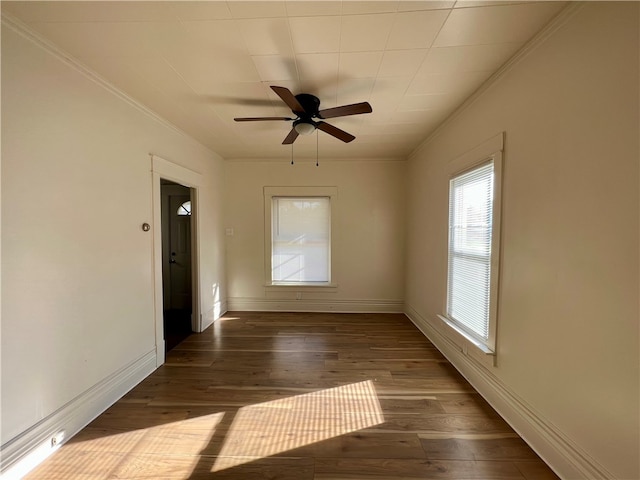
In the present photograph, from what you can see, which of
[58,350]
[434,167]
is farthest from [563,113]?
[58,350]

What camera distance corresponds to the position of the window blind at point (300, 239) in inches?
178

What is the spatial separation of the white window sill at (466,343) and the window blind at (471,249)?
7cm

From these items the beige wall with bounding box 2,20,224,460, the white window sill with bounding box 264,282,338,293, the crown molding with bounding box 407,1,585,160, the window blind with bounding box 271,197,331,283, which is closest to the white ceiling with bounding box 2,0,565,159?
the crown molding with bounding box 407,1,585,160

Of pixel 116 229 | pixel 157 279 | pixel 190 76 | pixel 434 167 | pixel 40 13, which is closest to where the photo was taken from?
pixel 40 13

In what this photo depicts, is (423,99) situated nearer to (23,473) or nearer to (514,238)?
(514,238)

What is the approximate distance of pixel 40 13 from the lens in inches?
55.2

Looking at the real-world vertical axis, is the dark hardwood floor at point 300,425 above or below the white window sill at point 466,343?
below

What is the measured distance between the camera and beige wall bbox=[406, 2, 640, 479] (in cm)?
116

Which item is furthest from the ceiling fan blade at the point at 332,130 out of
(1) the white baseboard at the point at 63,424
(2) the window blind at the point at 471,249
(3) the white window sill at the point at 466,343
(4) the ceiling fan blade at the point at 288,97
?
(1) the white baseboard at the point at 63,424

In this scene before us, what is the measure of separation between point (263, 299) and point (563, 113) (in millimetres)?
4231

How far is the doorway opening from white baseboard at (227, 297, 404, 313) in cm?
87

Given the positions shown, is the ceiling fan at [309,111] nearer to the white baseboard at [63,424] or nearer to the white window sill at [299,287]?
the white baseboard at [63,424]

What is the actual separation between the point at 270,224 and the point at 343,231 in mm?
1242

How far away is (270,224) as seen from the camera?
447 centimetres
